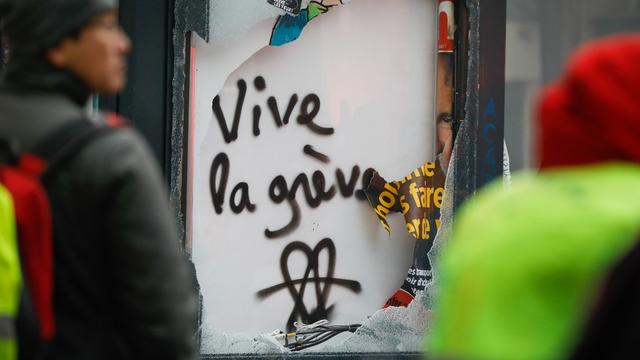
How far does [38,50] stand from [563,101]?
1.37 metres

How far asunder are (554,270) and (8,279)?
1.32 meters

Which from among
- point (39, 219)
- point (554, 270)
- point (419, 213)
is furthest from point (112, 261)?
point (419, 213)

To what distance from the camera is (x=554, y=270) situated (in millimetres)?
1600

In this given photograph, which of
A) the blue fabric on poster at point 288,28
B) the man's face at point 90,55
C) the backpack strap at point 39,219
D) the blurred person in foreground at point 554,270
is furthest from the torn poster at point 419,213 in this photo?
the blurred person in foreground at point 554,270

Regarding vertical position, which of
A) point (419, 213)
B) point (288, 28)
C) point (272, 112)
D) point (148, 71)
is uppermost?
point (288, 28)

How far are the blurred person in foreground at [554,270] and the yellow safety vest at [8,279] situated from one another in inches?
44.6

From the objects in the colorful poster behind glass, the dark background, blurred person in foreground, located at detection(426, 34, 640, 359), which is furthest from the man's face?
the colorful poster behind glass

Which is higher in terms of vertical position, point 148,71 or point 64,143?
point 148,71

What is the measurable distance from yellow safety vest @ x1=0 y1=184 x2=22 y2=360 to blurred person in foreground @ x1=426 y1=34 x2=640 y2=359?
1134 millimetres

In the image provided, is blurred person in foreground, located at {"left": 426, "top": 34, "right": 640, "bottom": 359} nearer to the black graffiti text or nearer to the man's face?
the man's face

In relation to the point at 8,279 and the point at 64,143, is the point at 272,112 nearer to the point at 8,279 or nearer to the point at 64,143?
the point at 64,143

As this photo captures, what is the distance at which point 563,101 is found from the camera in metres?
1.80

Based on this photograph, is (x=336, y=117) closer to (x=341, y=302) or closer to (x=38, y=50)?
(x=341, y=302)

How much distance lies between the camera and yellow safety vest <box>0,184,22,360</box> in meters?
2.52
